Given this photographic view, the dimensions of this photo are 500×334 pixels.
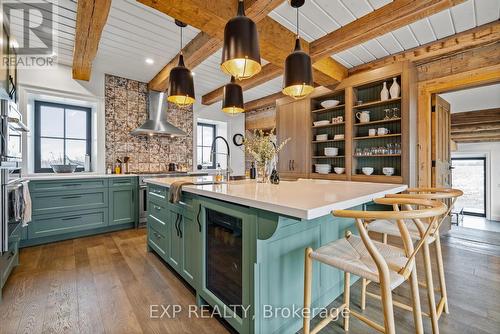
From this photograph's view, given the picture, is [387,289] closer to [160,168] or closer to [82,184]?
[82,184]

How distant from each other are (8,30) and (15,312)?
3036mm

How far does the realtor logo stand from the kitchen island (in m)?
2.44

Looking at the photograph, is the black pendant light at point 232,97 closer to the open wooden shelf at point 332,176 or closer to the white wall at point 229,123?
the open wooden shelf at point 332,176

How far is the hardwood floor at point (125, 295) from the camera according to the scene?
154 centimetres

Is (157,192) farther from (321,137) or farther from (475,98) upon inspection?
(475,98)

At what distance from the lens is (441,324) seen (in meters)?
1.54

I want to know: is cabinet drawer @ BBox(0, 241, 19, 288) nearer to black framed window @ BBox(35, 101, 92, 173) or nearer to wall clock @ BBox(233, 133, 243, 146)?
black framed window @ BBox(35, 101, 92, 173)

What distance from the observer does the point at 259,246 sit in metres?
1.24

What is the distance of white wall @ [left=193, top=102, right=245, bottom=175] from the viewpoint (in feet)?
17.4

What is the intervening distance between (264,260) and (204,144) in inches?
189

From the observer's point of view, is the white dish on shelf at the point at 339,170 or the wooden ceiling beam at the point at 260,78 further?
the white dish on shelf at the point at 339,170

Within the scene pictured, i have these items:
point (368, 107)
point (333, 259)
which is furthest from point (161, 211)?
point (368, 107)

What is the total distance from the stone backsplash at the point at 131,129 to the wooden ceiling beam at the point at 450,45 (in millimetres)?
3874

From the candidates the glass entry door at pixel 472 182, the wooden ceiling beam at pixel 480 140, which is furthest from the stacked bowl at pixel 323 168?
the glass entry door at pixel 472 182
